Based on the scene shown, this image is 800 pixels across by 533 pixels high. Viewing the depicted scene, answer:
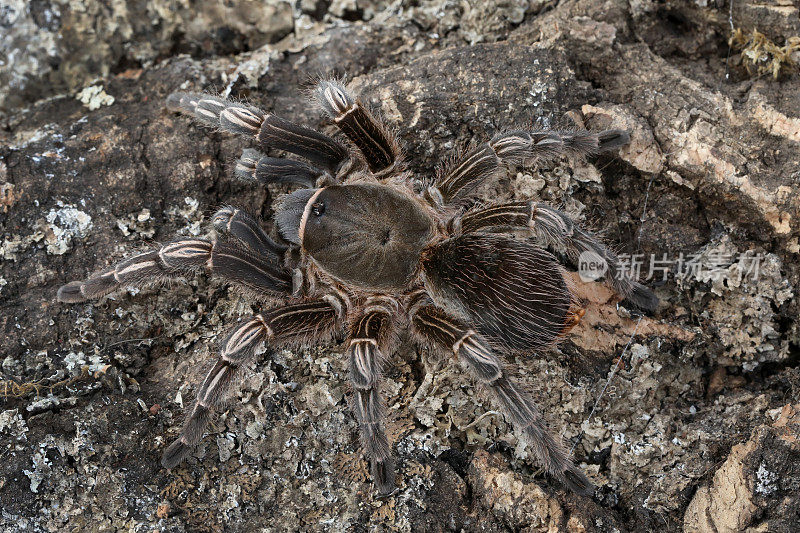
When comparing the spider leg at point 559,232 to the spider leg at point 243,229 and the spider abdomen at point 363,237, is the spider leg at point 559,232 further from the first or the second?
the spider leg at point 243,229

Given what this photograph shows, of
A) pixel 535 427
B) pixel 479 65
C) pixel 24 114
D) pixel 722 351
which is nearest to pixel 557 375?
pixel 535 427

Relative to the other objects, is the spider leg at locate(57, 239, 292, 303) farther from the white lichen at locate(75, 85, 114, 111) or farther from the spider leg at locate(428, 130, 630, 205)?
the white lichen at locate(75, 85, 114, 111)

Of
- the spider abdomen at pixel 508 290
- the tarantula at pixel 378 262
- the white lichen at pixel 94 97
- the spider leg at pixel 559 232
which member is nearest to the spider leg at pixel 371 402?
the tarantula at pixel 378 262

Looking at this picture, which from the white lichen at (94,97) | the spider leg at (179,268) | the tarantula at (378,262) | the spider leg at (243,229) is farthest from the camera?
the white lichen at (94,97)

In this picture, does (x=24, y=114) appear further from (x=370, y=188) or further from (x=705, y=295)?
(x=705, y=295)

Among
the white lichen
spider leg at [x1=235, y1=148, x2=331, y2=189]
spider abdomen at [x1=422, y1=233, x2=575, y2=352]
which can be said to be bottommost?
spider abdomen at [x1=422, y1=233, x2=575, y2=352]

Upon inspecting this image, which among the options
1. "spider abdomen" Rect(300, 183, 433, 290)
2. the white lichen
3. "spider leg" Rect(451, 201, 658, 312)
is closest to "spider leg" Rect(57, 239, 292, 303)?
"spider abdomen" Rect(300, 183, 433, 290)

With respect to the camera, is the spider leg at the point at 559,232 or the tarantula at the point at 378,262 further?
the spider leg at the point at 559,232
